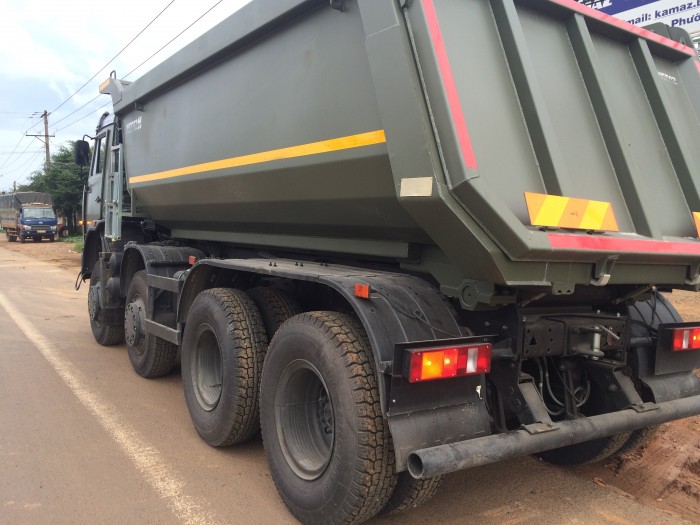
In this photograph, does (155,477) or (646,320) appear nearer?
(155,477)

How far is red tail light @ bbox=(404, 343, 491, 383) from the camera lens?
2408mm

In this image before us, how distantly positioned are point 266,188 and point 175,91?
1.93m

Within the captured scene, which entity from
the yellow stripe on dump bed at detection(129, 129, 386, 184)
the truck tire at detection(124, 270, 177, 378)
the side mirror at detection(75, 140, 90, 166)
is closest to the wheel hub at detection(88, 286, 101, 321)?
the truck tire at detection(124, 270, 177, 378)

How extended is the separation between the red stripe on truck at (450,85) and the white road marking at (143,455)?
2386 millimetres

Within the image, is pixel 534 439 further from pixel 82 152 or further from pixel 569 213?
pixel 82 152

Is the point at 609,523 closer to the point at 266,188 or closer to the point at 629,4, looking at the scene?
the point at 266,188

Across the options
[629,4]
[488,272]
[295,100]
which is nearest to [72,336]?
[295,100]

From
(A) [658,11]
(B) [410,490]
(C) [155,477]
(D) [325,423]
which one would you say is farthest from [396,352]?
(A) [658,11]

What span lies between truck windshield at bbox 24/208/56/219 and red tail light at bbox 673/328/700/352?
3815 centimetres

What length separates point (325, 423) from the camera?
3.23m

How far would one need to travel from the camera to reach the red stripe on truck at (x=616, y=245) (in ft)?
7.98

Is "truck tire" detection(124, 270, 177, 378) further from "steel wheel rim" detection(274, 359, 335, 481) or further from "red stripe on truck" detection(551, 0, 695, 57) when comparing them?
"red stripe on truck" detection(551, 0, 695, 57)

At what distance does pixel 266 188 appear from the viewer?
3.90 metres

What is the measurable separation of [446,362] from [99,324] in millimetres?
5964
